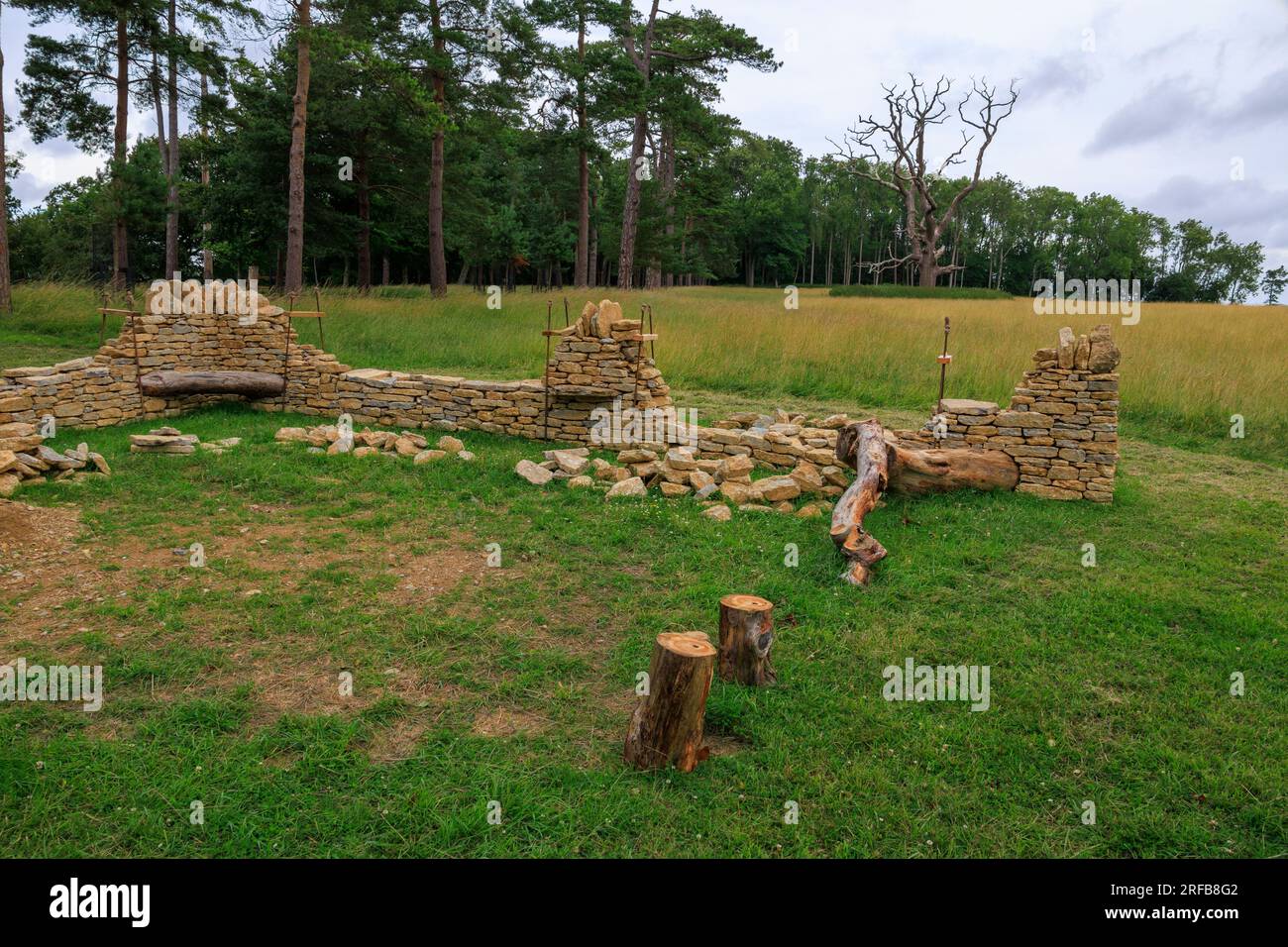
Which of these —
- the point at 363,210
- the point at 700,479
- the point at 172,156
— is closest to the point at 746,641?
the point at 700,479

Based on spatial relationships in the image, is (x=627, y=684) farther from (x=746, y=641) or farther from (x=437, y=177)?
(x=437, y=177)

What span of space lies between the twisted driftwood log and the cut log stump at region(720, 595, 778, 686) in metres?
2.93

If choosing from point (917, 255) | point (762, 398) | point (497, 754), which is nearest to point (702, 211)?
point (917, 255)

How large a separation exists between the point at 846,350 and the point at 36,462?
1283 cm

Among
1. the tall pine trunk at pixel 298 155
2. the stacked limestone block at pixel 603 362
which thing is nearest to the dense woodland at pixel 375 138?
the tall pine trunk at pixel 298 155

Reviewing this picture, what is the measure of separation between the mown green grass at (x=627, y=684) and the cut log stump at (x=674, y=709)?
113 mm

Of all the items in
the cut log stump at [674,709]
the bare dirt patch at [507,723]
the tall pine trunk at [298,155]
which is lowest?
the bare dirt patch at [507,723]

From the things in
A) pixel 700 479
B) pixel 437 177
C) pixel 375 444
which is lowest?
pixel 700 479

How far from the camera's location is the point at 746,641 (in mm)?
4379

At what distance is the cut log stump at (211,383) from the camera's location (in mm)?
11031

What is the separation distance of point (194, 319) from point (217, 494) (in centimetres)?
517

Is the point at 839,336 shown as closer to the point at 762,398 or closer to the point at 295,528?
the point at 762,398

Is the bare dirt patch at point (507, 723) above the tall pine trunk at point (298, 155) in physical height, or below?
below

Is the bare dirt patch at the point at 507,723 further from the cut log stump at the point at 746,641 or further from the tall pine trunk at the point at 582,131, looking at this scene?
the tall pine trunk at the point at 582,131
